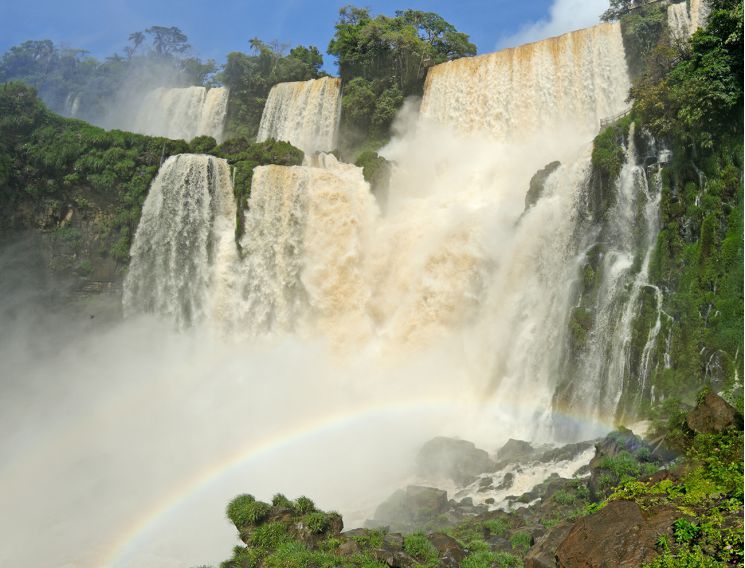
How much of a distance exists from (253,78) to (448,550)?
38.1m

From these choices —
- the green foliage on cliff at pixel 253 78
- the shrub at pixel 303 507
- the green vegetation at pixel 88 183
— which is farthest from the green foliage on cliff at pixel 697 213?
the green foliage on cliff at pixel 253 78

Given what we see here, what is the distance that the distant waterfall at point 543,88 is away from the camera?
87.0 feet

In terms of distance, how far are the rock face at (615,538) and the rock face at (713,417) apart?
3.79 meters

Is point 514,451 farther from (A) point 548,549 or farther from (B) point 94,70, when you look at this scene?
(B) point 94,70

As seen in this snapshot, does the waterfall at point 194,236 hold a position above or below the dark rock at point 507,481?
above

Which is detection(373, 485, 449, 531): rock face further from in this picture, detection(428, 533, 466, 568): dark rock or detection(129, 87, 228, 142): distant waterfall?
detection(129, 87, 228, 142): distant waterfall

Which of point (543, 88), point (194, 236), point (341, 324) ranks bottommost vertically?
point (341, 324)

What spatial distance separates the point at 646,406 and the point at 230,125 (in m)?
34.5

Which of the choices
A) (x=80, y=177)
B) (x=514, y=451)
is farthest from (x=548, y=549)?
(x=80, y=177)

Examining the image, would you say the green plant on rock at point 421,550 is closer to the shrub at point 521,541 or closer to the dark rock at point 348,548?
the dark rock at point 348,548

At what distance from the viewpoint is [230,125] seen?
41719mm

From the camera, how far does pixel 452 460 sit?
1606 cm

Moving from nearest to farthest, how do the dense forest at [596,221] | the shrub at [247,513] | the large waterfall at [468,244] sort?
the dense forest at [596,221]
the shrub at [247,513]
the large waterfall at [468,244]

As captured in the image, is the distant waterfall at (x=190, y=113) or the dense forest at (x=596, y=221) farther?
the distant waterfall at (x=190, y=113)
